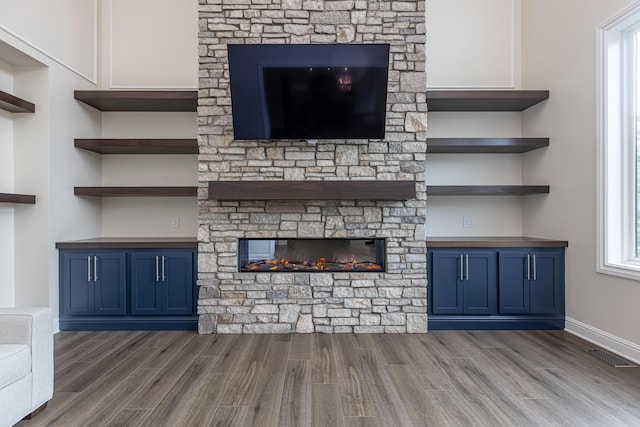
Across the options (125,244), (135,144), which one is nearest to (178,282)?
(125,244)

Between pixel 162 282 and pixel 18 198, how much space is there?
1.36 m

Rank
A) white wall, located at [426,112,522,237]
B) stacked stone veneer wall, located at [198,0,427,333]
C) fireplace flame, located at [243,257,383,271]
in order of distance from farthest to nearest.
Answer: white wall, located at [426,112,522,237] < fireplace flame, located at [243,257,383,271] < stacked stone veneer wall, located at [198,0,427,333]

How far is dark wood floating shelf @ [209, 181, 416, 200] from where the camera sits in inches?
132

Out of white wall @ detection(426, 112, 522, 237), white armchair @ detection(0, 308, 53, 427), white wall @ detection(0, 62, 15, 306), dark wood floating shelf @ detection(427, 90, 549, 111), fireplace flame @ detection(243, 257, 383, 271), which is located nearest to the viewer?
white armchair @ detection(0, 308, 53, 427)

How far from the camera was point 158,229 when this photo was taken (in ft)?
13.8

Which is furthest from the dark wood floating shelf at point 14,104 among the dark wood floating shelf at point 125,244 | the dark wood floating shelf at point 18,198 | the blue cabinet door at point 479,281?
the blue cabinet door at point 479,281

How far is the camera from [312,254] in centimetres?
371

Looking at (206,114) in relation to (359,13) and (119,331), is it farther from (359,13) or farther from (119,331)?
(119,331)

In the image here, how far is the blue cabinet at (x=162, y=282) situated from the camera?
3592 millimetres

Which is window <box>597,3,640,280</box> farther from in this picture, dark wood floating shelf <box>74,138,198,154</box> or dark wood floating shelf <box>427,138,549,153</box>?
dark wood floating shelf <box>74,138,198,154</box>

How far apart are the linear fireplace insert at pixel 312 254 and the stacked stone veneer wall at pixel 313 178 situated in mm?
132

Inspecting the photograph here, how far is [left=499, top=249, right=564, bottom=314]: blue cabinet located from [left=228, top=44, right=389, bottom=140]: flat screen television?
70.4 inches

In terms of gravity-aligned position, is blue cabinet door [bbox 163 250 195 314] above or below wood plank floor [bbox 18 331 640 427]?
above

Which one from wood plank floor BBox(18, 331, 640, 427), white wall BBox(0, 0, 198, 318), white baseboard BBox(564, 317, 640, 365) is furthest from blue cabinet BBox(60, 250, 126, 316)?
white baseboard BBox(564, 317, 640, 365)
